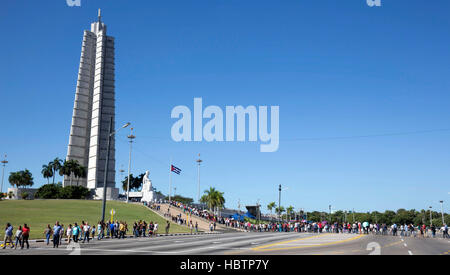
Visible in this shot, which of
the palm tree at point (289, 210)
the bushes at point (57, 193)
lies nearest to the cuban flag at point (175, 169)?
the bushes at point (57, 193)

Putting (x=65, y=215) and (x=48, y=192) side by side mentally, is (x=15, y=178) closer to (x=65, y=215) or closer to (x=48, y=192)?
(x=48, y=192)

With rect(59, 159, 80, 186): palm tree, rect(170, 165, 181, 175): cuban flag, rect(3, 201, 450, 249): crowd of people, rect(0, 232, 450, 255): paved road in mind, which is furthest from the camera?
rect(59, 159, 80, 186): palm tree

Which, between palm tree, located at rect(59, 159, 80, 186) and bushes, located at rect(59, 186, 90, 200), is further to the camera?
palm tree, located at rect(59, 159, 80, 186)

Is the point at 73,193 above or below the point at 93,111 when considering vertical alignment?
below

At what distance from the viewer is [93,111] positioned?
113 metres

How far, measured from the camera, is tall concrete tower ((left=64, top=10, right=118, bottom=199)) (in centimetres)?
10962

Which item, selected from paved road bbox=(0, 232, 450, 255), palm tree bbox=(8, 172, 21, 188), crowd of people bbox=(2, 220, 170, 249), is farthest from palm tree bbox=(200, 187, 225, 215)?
paved road bbox=(0, 232, 450, 255)

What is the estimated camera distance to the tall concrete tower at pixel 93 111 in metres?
110

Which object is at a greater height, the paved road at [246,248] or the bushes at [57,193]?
the bushes at [57,193]

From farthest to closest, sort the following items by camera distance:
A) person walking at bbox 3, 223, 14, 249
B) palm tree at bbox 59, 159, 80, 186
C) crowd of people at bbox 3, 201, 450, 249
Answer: palm tree at bbox 59, 159, 80, 186
crowd of people at bbox 3, 201, 450, 249
person walking at bbox 3, 223, 14, 249

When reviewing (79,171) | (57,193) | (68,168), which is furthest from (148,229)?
(68,168)

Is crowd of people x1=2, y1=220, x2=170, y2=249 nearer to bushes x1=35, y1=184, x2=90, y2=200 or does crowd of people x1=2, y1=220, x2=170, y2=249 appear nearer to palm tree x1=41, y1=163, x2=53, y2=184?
bushes x1=35, y1=184, x2=90, y2=200

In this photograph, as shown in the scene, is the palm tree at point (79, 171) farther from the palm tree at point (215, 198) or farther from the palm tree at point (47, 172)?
the palm tree at point (215, 198)

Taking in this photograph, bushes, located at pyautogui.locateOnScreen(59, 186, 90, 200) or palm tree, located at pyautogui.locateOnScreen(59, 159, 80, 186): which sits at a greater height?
palm tree, located at pyautogui.locateOnScreen(59, 159, 80, 186)
